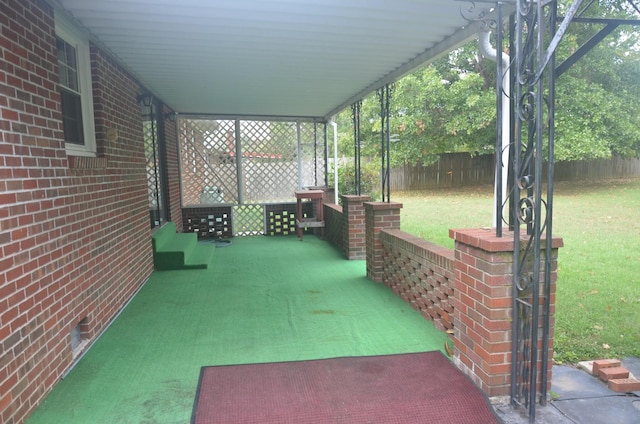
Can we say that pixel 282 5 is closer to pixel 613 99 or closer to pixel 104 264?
pixel 104 264

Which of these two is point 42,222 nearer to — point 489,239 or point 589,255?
point 489,239

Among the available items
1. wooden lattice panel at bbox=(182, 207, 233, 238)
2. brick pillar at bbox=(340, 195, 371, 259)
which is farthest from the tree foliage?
brick pillar at bbox=(340, 195, 371, 259)

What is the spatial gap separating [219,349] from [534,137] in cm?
252

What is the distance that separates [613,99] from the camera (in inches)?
438

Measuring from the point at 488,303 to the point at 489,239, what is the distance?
13.8 inches

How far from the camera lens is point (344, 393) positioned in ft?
7.77

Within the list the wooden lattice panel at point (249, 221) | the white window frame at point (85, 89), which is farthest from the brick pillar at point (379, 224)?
the wooden lattice panel at point (249, 221)

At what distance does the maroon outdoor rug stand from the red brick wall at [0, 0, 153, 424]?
933 mm

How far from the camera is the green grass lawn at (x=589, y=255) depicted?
3279 millimetres

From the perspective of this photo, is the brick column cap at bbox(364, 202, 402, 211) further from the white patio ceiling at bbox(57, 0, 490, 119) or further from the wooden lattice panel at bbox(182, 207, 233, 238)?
the wooden lattice panel at bbox(182, 207, 233, 238)

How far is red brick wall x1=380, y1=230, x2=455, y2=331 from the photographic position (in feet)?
10.5

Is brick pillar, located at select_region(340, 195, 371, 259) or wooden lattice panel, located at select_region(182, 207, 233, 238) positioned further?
wooden lattice panel, located at select_region(182, 207, 233, 238)

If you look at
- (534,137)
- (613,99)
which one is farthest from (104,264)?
(613,99)

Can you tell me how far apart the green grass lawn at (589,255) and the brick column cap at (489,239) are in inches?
49.4
